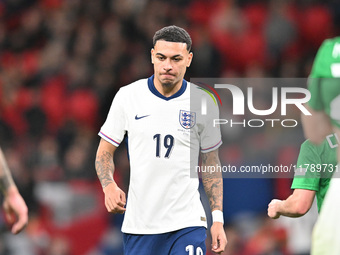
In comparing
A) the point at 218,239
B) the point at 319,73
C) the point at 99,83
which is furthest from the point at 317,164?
the point at 99,83

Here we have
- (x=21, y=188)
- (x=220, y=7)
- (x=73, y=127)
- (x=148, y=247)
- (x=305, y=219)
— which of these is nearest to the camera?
(x=148, y=247)

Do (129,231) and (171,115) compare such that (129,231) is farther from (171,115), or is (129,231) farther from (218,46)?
(218,46)

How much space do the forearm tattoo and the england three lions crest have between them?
0.58 m

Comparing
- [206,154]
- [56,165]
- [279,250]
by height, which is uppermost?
[206,154]

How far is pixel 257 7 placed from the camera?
39.2 ft

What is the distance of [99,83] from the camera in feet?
36.3

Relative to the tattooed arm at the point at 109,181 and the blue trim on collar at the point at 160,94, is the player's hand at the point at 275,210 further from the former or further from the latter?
the blue trim on collar at the point at 160,94

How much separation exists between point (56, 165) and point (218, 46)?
3265 millimetres

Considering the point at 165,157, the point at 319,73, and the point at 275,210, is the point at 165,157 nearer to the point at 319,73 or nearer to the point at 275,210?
the point at 275,210

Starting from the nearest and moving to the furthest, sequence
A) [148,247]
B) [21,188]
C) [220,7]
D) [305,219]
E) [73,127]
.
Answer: [148,247], [305,219], [21,188], [73,127], [220,7]

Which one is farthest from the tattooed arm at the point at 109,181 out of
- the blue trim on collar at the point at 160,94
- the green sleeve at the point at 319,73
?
the green sleeve at the point at 319,73

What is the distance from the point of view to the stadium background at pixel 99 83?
28.0 feet

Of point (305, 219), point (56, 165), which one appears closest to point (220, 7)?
point (56, 165)

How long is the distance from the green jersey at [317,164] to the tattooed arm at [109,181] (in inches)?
50.4
